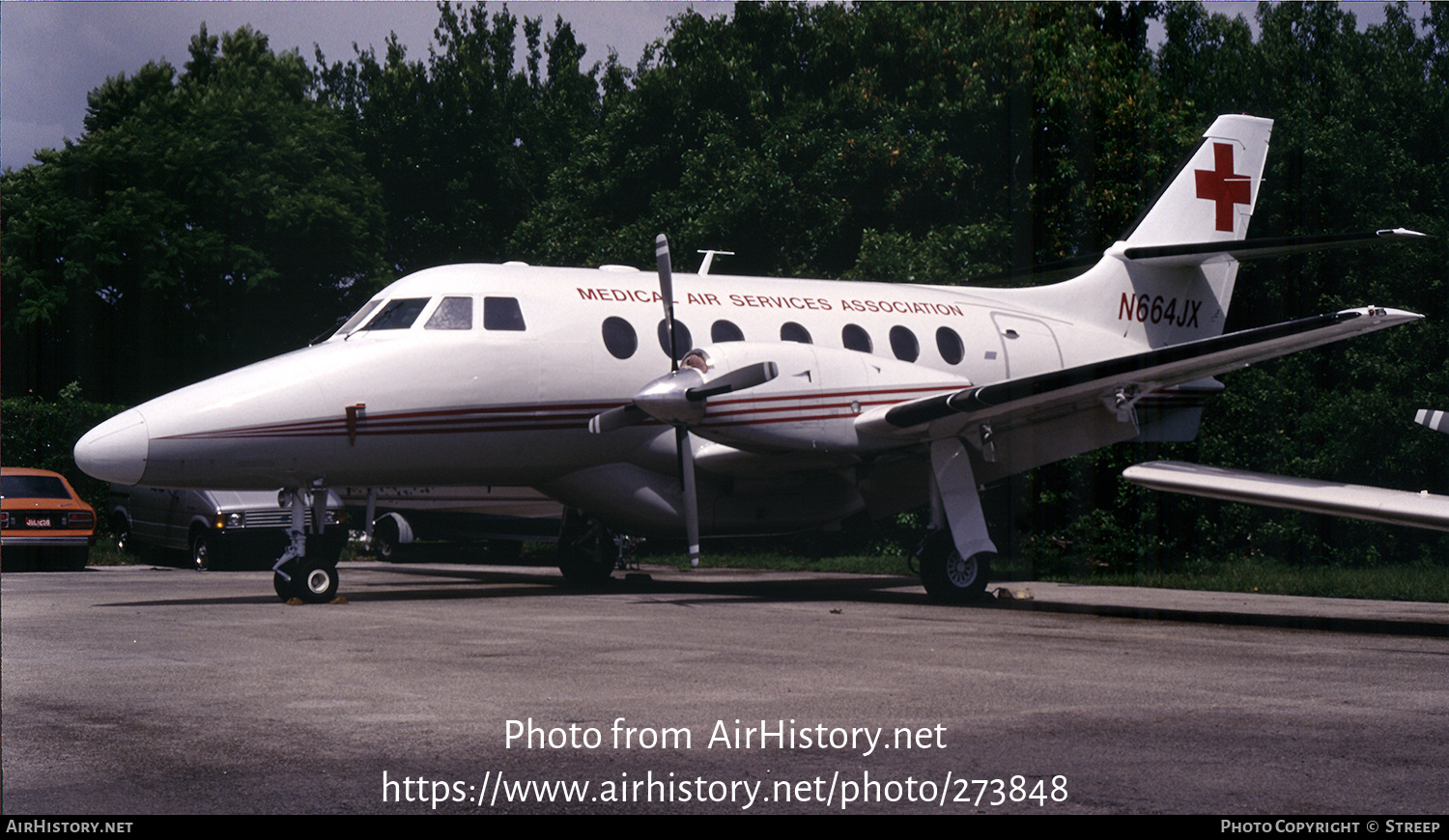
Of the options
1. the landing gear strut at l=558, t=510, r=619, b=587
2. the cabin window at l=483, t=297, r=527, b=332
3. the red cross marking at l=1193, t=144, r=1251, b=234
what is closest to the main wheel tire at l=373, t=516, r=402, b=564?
the landing gear strut at l=558, t=510, r=619, b=587

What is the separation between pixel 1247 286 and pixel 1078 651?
19.0 metres

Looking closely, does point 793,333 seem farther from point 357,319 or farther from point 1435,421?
point 1435,421

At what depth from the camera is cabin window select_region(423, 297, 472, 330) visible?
14.9 m

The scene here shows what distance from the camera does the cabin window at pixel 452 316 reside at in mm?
14852

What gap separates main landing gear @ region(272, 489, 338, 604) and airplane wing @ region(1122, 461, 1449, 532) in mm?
8671

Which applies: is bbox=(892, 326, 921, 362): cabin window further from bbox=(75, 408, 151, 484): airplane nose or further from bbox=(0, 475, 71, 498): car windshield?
bbox=(0, 475, 71, 498): car windshield

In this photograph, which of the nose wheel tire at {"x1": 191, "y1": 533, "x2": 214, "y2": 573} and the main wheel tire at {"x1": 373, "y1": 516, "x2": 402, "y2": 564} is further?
the main wheel tire at {"x1": 373, "y1": 516, "x2": 402, "y2": 564}

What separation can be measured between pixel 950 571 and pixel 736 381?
348 centimetres

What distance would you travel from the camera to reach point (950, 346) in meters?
18.1

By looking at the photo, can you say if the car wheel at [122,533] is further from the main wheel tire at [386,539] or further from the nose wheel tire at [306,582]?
the nose wheel tire at [306,582]

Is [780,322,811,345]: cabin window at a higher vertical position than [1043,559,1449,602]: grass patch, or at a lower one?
higher

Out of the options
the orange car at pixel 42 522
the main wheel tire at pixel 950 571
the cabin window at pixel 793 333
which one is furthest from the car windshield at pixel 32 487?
the main wheel tire at pixel 950 571

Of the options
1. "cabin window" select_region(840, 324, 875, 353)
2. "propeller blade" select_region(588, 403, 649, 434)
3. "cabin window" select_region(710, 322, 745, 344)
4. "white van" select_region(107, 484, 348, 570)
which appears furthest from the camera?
"white van" select_region(107, 484, 348, 570)

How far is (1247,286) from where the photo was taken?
27203 mm
